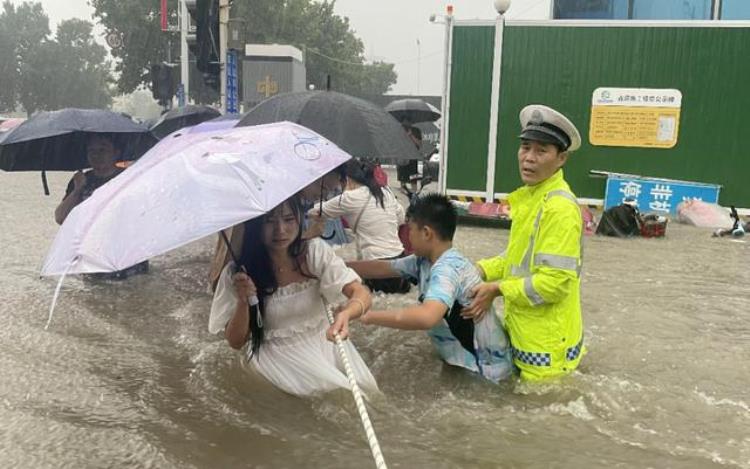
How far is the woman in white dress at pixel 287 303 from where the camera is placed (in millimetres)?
3576

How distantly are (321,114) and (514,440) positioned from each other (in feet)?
7.80

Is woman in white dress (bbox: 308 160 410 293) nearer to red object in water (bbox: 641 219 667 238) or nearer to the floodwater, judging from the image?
the floodwater

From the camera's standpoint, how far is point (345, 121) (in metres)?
4.77

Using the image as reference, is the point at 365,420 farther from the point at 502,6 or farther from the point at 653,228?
the point at 502,6

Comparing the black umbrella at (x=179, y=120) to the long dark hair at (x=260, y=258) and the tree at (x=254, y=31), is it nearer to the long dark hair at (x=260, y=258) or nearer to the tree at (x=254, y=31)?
the long dark hair at (x=260, y=258)

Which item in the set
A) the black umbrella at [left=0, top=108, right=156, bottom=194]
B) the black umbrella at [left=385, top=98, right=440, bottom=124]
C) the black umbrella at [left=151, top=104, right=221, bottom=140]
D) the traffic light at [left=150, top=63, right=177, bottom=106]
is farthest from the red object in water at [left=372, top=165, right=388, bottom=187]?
the traffic light at [left=150, top=63, right=177, bottom=106]

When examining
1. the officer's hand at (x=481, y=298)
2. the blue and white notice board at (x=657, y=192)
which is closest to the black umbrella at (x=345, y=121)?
the officer's hand at (x=481, y=298)

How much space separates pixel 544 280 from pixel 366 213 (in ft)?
7.51

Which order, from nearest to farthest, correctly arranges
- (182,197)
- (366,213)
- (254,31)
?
(182,197) < (366,213) < (254,31)

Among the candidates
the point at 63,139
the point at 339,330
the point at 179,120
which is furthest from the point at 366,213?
the point at 179,120

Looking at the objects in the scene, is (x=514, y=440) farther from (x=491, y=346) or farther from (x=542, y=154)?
(x=542, y=154)

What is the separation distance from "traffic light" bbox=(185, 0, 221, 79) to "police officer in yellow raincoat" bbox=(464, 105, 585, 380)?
8.76 metres

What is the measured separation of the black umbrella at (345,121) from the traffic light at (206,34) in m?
7.08

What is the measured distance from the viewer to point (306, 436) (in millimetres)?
3832
